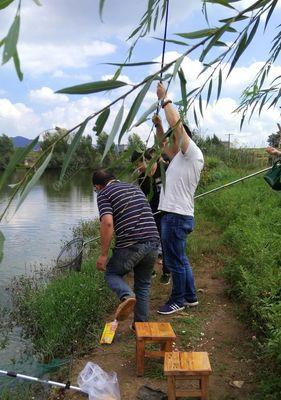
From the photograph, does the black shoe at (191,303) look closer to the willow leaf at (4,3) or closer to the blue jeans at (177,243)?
the blue jeans at (177,243)

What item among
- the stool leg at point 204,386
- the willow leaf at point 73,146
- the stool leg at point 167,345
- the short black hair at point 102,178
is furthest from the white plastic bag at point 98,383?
the willow leaf at point 73,146

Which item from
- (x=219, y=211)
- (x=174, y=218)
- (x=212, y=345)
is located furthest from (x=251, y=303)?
(x=219, y=211)

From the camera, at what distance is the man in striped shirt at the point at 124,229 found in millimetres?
4273

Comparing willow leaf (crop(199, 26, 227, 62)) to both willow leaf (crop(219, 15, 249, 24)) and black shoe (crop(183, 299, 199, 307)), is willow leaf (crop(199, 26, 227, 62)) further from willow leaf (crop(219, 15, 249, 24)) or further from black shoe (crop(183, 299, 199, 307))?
black shoe (crop(183, 299, 199, 307))

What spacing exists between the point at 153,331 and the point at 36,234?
9798 mm

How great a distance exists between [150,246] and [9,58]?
352 centimetres

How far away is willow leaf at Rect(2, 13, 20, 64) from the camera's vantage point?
3.00 ft

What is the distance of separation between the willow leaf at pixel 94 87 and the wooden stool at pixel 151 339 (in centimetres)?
292

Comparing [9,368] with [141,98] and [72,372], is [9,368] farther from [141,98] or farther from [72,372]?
[141,98]

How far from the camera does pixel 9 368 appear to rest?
4.61 m

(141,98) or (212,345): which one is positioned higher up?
(141,98)

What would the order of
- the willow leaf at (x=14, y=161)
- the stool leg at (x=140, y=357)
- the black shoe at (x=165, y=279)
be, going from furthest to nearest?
1. the black shoe at (x=165, y=279)
2. the stool leg at (x=140, y=357)
3. the willow leaf at (x=14, y=161)

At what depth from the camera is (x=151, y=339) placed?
3797mm

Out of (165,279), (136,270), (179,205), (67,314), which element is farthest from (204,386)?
(165,279)
